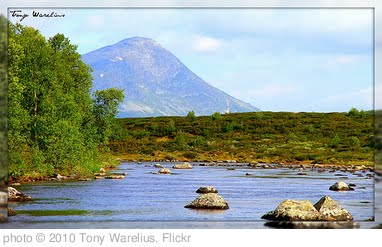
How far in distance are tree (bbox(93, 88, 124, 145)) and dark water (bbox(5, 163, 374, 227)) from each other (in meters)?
9.34

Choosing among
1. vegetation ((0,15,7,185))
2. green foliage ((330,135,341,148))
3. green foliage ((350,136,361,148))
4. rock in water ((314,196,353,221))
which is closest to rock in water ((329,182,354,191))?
rock in water ((314,196,353,221))

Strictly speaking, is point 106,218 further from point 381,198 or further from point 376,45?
point 376,45

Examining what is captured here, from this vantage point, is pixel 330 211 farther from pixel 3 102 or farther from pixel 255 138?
pixel 255 138

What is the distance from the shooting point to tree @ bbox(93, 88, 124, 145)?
5309 cm

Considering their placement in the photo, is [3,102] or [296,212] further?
[3,102]

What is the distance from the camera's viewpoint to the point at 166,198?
29.9 m

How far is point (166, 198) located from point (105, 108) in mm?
25171

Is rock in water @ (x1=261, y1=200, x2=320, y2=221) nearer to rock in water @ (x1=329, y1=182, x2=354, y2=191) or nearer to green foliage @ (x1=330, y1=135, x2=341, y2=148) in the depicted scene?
rock in water @ (x1=329, y1=182, x2=354, y2=191)

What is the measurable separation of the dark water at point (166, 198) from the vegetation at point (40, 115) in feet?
7.28

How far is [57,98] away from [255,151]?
139 ft

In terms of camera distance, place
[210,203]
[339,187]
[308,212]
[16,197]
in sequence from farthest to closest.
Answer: [339,187] → [16,197] → [210,203] → [308,212]

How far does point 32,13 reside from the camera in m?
20.6

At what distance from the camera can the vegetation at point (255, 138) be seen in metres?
76.0

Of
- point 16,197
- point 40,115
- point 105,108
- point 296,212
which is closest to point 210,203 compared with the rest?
point 296,212
